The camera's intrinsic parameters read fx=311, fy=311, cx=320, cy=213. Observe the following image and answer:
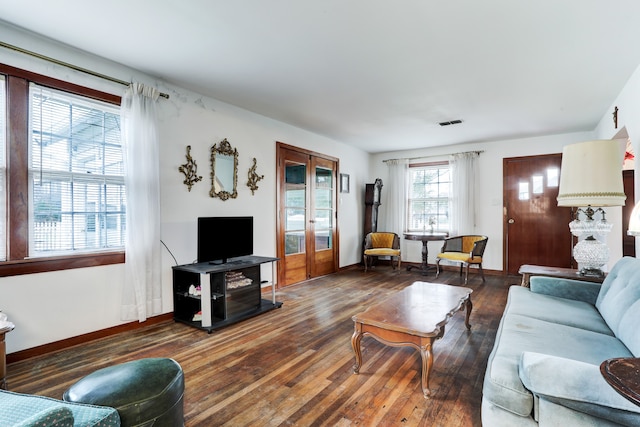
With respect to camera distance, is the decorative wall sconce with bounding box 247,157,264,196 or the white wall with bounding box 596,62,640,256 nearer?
the white wall with bounding box 596,62,640,256

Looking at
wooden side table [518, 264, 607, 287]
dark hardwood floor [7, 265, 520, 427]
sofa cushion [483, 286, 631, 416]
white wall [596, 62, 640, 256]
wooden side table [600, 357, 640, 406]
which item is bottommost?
dark hardwood floor [7, 265, 520, 427]

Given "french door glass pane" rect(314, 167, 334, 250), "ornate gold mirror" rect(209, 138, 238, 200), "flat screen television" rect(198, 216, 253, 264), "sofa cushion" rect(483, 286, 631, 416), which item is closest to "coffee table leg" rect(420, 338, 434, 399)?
Result: "sofa cushion" rect(483, 286, 631, 416)

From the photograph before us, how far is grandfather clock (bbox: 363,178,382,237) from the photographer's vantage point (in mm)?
6566

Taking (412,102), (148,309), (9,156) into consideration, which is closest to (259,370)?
(148,309)

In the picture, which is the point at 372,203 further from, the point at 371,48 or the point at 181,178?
the point at 371,48

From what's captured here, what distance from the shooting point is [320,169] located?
554cm

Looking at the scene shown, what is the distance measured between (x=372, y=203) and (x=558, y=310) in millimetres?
4566

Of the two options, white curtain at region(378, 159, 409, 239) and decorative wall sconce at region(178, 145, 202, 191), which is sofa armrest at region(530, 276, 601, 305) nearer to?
decorative wall sconce at region(178, 145, 202, 191)

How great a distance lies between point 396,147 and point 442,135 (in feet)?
3.78

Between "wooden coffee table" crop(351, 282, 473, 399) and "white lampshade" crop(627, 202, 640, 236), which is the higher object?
"white lampshade" crop(627, 202, 640, 236)

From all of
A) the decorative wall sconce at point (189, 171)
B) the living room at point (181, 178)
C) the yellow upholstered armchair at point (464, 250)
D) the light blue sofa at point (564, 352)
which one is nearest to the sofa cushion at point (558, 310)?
the light blue sofa at point (564, 352)

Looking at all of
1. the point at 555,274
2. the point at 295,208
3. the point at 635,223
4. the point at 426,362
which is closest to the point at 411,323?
the point at 426,362

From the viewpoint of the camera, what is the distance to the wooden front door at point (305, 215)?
15.4 feet

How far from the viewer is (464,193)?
586 centimetres
